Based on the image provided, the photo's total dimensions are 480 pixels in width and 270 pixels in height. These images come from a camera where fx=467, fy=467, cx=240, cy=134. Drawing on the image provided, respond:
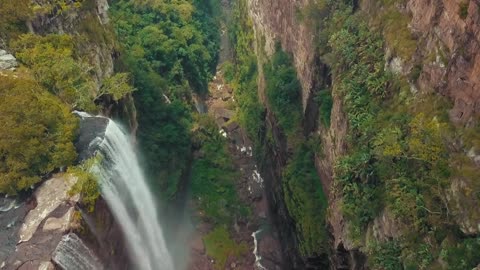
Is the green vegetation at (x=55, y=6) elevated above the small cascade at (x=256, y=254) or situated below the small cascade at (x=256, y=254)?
above

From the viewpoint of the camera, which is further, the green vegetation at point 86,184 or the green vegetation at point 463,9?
the green vegetation at point 86,184

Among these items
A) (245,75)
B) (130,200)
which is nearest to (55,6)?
(130,200)

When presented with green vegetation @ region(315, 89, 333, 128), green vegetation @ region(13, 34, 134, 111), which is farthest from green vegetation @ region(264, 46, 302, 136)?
green vegetation @ region(13, 34, 134, 111)

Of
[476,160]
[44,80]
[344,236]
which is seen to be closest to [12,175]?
[44,80]

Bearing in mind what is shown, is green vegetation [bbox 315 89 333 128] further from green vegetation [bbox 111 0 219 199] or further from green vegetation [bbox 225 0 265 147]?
green vegetation [bbox 225 0 265 147]

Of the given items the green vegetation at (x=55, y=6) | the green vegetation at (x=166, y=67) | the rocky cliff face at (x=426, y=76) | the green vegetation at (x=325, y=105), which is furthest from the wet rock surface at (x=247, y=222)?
the green vegetation at (x=55, y=6)

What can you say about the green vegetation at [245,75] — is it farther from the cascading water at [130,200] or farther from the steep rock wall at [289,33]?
the cascading water at [130,200]
